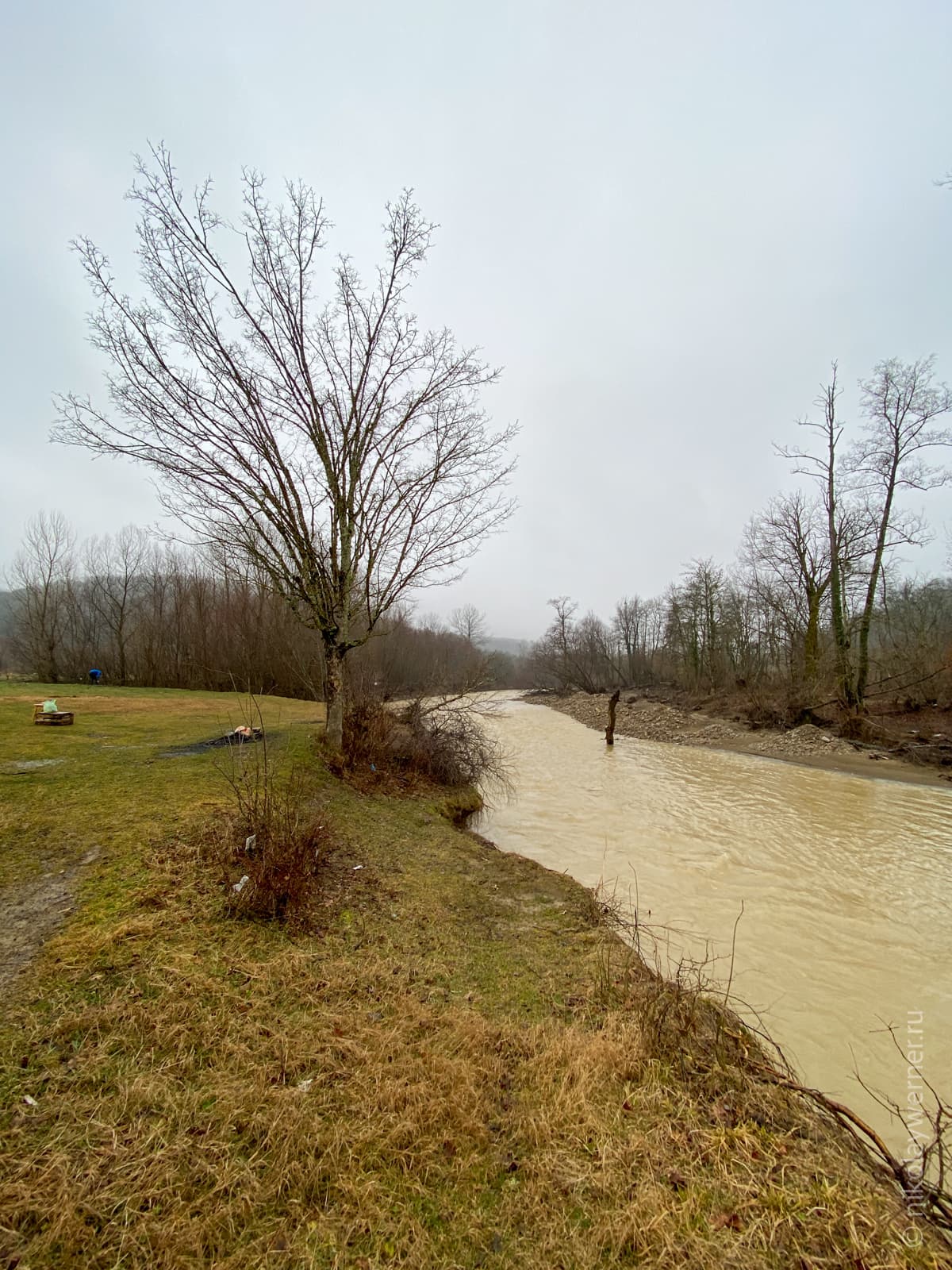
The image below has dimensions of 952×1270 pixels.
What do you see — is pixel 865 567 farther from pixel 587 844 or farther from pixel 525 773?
pixel 587 844

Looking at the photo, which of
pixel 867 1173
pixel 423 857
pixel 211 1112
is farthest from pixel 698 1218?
pixel 423 857

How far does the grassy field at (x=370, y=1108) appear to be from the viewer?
1.74m

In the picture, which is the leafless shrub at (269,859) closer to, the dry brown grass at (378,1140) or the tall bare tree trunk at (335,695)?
the dry brown grass at (378,1140)

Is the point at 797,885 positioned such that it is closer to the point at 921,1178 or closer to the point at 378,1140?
the point at 921,1178

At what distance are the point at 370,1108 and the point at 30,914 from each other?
2804mm

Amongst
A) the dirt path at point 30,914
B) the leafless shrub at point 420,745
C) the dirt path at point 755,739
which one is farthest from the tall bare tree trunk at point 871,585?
the dirt path at point 30,914

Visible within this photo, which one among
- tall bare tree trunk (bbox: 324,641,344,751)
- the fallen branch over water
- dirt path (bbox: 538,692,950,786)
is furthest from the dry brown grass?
dirt path (bbox: 538,692,950,786)

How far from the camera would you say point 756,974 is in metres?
4.44

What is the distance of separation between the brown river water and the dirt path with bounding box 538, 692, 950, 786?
1.33 metres

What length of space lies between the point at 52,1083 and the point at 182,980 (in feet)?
2.47

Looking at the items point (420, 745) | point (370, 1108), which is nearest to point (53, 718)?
point (420, 745)

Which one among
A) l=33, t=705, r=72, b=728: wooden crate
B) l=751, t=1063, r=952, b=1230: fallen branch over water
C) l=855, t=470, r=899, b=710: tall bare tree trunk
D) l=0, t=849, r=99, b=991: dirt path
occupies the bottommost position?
l=751, t=1063, r=952, b=1230: fallen branch over water

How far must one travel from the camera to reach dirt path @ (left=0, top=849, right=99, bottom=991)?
114 inches

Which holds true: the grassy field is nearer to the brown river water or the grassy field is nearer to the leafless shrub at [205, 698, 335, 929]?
the leafless shrub at [205, 698, 335, 929]
